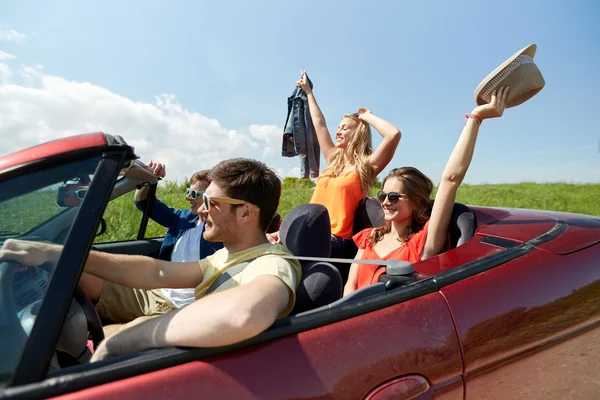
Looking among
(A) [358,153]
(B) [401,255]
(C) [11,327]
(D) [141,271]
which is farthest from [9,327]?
(A) [358,153]

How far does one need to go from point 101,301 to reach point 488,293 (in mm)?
1975

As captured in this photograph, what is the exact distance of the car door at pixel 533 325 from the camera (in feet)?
4.56

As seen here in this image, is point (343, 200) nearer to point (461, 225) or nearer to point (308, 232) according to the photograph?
point (461, 225)

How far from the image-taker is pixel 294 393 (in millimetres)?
1124

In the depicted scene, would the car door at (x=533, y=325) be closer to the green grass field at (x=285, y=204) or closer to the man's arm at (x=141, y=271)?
the man's arm at (x=141, y=271)

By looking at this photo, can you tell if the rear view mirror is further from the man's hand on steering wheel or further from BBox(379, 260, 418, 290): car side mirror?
BBox(379, 260, 418, 290): car side mirror

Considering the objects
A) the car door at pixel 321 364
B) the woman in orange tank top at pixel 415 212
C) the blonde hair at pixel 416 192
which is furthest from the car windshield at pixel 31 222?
the blonde hair at pixel 416 192

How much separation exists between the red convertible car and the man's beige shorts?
0.84 m

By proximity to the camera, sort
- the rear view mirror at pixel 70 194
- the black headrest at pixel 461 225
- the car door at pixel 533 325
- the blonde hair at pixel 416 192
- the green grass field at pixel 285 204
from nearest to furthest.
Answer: the rear view mirror at pixel 70 194 < the car door at pixel 533 325 < the black headrest at pixel 461 225 < the blonde hair at pixel 416 192 < the green grass field at pixel 285 204

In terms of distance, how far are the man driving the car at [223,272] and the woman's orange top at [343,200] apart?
1241 mm

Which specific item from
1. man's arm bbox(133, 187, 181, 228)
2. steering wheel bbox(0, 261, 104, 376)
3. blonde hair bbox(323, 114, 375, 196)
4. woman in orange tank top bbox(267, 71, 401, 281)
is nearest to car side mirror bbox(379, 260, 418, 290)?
steering wheel bbox(0, 261, 104, 376)

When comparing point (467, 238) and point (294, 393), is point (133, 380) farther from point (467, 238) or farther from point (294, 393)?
point (467, 238)

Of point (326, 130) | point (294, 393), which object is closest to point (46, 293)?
point (294, 393)

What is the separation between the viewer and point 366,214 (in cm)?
313
